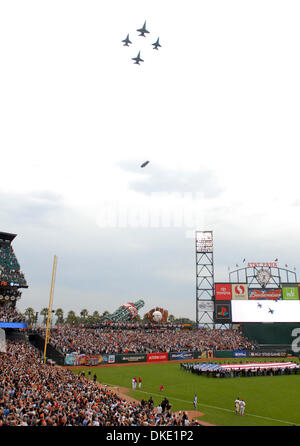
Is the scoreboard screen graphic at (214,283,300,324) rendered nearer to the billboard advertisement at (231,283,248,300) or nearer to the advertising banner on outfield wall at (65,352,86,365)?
the billboard advertisement at (231,283,248,300)

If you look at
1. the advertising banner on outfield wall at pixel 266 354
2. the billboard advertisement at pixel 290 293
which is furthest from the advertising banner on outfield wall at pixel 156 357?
the billboard advertisement at pixel 290 293

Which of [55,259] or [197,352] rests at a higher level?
[55,259]

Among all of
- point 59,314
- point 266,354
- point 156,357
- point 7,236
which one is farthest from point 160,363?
point 59,314

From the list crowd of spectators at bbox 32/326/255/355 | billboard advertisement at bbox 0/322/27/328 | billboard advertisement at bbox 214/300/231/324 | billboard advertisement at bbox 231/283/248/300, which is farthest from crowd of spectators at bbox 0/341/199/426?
billboard advertisement at bbox 231/283/248/300

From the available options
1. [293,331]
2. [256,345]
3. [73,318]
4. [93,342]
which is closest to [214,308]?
[256,345]

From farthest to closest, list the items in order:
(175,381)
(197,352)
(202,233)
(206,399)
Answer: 1. (202,233)
2. (197,352)
3. (175,381)
4. (206,399)
